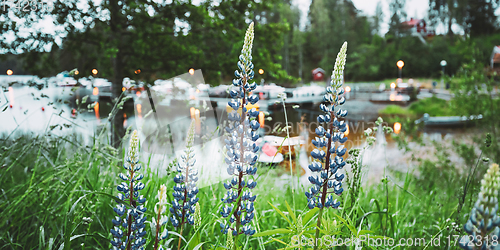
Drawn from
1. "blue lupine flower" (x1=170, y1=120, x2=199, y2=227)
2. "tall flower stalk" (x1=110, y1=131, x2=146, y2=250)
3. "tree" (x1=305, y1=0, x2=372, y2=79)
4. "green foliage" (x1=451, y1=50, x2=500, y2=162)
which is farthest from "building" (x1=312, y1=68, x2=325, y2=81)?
"tall flower stalk" (x1=110, y1=131, x2=146, y2=250)

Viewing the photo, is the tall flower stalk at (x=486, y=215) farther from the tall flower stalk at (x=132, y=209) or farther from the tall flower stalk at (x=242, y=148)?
the tall flower stalk at (x=132, y=209)

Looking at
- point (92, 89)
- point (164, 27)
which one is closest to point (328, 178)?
point (164, 27)

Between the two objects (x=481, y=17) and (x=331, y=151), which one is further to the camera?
(x=481, y=17)

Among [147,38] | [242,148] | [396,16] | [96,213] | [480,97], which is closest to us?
[242,148]

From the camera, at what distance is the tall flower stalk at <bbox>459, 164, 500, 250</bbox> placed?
57cm

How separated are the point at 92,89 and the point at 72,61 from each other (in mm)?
515

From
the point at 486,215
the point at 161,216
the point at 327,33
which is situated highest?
the point at 327,33

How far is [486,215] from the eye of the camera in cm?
60

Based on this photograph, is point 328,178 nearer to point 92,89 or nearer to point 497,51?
point 92,89

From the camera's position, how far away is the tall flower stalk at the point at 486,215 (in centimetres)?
57

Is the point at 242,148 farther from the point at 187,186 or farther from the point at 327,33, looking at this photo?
Answer: the point at 327,33

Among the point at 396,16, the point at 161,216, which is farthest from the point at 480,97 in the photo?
the point at 396,16

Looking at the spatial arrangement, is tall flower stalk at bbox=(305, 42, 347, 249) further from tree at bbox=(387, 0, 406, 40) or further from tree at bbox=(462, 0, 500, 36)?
tree at bbox=(462, 0, 500, 36)

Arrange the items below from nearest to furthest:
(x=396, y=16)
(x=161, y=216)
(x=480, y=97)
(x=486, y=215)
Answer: (x=486, y=215)
(x=161, y=216)
(x=480, y=97)
(x=396, y=16)
